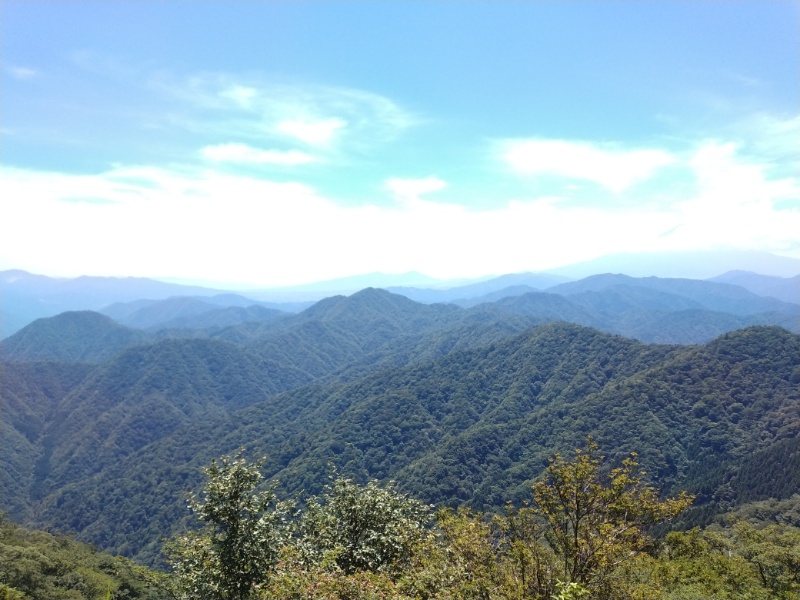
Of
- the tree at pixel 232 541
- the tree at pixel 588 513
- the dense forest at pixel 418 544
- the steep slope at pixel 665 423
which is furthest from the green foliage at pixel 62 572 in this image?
the steep slope at pixel 665 423

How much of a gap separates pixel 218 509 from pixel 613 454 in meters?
149

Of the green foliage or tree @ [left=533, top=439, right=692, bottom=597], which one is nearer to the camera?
tree @ [left=533, top=439, right=692, bottom=597]

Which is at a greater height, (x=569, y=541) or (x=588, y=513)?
(x=588, y=513)

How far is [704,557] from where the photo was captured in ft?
140

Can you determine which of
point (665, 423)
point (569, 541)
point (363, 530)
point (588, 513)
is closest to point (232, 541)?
point (363, 530)

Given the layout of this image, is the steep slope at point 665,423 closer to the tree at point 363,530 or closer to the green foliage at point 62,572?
the green foliage at point 62,572

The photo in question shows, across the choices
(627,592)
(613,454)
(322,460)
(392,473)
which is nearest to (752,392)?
(613,454)

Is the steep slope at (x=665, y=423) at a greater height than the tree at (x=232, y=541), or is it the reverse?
the tree at (x=232, y=541)

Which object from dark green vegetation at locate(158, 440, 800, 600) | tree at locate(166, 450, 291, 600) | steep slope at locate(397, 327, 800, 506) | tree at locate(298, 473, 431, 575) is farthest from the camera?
steep slope at locate(397, 327, 800, 506)

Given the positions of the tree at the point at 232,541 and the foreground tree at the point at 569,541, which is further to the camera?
the tree at the point at 232,541

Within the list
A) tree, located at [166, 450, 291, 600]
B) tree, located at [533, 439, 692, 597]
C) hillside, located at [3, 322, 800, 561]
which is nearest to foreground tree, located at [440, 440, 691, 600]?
tree, located at [533, 439, 692, 597]

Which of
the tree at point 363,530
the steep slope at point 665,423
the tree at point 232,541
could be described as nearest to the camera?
the tree at point 232,541

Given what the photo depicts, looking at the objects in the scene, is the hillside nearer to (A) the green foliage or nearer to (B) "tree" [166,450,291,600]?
(A) the green foliage

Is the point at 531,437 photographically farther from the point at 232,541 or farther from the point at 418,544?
the point at 232,541
